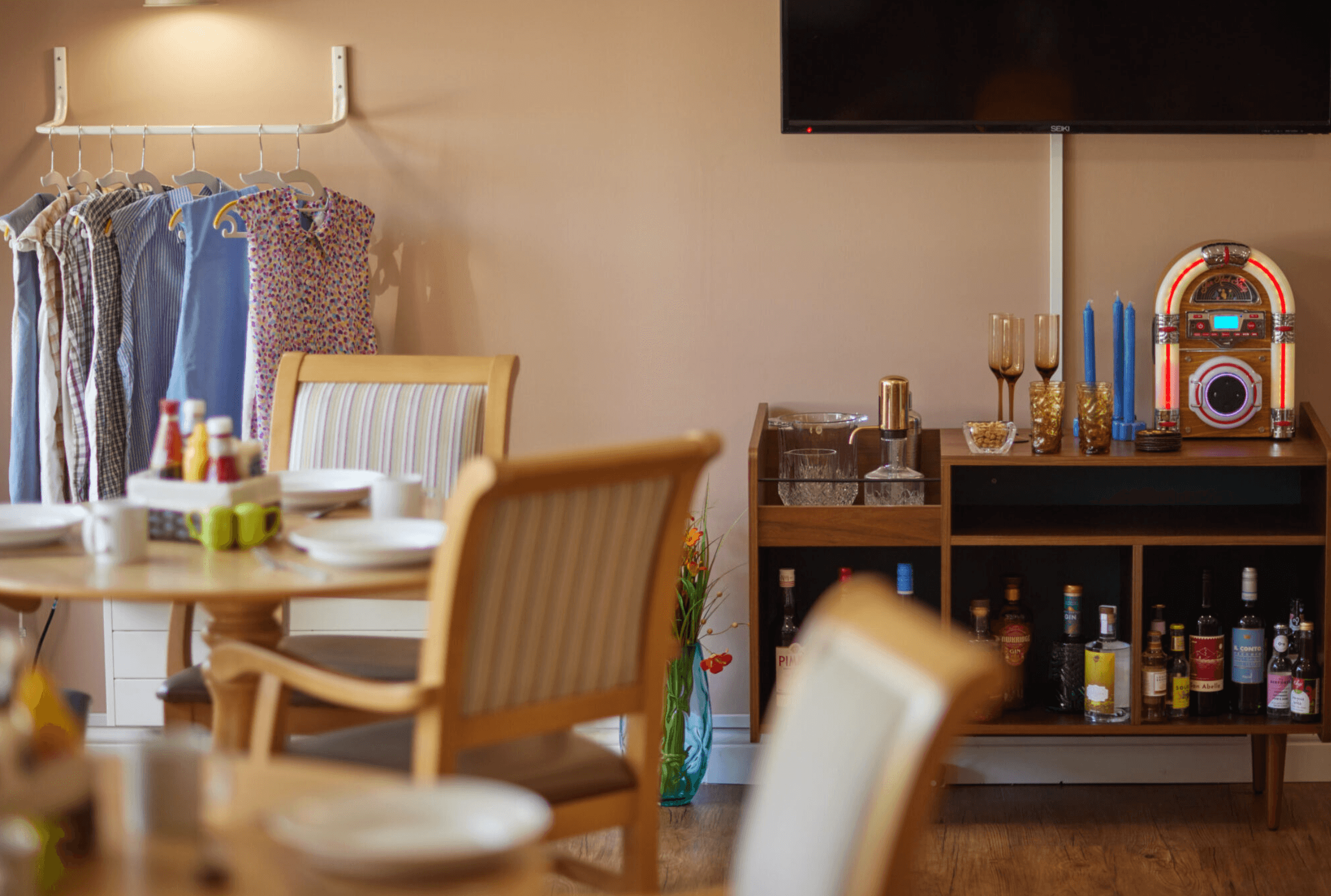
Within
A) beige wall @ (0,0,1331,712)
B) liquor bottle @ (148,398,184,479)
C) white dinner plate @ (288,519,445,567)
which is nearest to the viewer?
white dinner plate @ (288,519,445,567)

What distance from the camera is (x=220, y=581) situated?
5.37 ft

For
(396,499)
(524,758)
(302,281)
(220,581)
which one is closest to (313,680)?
(220,581)

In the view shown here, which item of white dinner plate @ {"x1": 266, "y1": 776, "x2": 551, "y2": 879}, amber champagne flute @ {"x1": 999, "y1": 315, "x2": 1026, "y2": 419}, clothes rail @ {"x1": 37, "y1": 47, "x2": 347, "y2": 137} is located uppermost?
clothes rail @ {"x1": 37, "y1": 47, "x2": 347, "y2": 137}

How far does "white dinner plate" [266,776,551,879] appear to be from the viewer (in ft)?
2.64

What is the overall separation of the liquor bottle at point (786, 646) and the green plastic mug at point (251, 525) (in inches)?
48.2

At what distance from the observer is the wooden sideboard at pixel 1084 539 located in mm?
2654

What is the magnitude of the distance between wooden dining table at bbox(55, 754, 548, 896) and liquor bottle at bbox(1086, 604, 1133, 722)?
2034mm

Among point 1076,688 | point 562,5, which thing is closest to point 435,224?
point 562,5

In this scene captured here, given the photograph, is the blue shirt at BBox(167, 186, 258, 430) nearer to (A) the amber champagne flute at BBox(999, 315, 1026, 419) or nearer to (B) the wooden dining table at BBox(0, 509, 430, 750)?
(B) the wooden dining table at BBox(0, 509, 430, 750)

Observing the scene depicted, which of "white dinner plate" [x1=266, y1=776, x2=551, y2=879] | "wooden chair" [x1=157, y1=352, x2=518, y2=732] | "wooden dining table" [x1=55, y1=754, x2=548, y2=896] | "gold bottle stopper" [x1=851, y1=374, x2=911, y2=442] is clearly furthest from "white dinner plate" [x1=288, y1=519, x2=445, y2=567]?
"gold bottle stopper" [x1=851, y1=374, x2=911, y2=442]

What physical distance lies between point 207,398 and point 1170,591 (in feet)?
7.10

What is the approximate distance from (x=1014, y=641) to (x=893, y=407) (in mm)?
550

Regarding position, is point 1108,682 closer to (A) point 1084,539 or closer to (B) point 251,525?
(A) point 1084,539

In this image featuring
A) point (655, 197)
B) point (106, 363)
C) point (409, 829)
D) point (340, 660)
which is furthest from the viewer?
point (655, 197)
